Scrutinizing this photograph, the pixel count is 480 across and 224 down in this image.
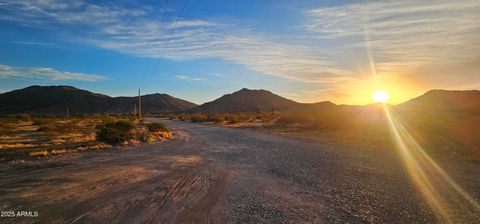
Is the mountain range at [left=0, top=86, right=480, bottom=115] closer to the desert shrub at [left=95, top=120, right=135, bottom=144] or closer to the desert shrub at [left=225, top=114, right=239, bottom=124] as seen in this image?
the desert shrub at [left=225, top=114, right=239, bottom=124]

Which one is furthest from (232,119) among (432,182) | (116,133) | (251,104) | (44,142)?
(251,104)

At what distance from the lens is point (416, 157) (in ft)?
54.5

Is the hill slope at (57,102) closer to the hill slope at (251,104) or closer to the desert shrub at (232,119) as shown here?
the hill slope at (251,104)

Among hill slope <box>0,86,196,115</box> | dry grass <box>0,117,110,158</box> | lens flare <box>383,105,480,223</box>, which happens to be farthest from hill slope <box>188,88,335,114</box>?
lens flare <box>383,105,480,223</box>

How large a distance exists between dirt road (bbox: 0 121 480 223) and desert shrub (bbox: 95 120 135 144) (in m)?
7.27

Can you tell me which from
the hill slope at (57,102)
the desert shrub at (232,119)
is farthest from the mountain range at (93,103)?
the desert shrub at (232,119)

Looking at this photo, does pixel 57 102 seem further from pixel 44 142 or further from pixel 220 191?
pixel 220 191

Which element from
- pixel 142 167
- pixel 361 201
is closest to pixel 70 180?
pixel 142 167

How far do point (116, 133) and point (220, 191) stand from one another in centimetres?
1608

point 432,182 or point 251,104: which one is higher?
point 251,104

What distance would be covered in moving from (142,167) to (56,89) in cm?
20404

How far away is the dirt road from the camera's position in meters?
7.27

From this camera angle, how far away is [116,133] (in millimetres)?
23516

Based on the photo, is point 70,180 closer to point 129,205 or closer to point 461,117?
point 129,205
